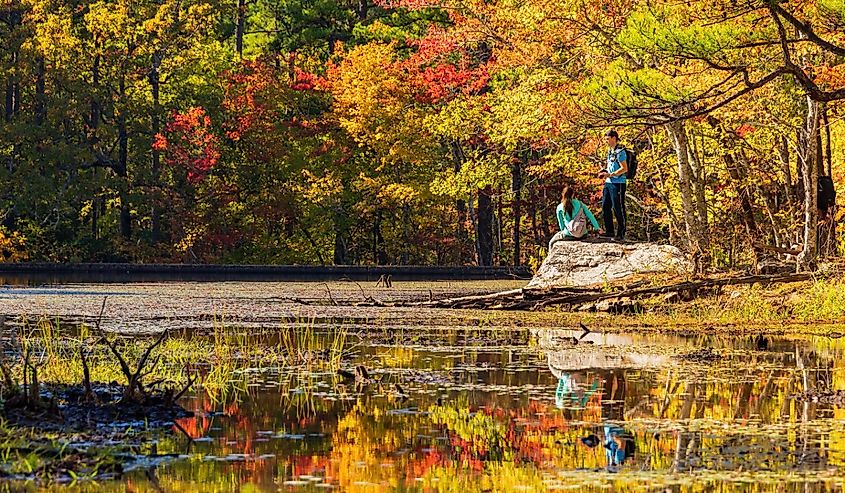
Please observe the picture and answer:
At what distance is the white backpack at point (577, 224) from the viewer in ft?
66.6

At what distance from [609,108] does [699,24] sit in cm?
157

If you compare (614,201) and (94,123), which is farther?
(94,123)

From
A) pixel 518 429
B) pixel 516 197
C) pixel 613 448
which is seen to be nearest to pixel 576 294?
pixel 518 429

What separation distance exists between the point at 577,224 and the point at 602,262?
2.94ft

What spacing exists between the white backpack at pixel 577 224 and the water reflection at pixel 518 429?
31.7 feet

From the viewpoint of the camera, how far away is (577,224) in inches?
801

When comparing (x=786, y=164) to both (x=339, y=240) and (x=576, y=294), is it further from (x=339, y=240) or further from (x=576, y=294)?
(x=339, y=240)

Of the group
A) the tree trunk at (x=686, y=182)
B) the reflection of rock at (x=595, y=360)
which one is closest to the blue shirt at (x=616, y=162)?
the tree trunk at (x=686, y=182)

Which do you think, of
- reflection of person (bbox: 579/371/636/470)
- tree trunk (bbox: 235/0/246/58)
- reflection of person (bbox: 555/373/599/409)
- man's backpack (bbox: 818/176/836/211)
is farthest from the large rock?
tree trunk (bbox: 235/0/246/58)

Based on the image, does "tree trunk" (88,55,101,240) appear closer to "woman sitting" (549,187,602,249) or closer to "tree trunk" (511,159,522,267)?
"tree trunk" (511,159,522,267)

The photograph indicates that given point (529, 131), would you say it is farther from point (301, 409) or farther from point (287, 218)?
point (301, 409)

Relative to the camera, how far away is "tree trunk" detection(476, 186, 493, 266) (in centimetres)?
3875

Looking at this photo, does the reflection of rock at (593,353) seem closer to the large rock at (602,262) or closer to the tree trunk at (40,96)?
the large rock at (602,262)

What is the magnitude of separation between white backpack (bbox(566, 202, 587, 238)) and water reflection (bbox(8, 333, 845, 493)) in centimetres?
966
